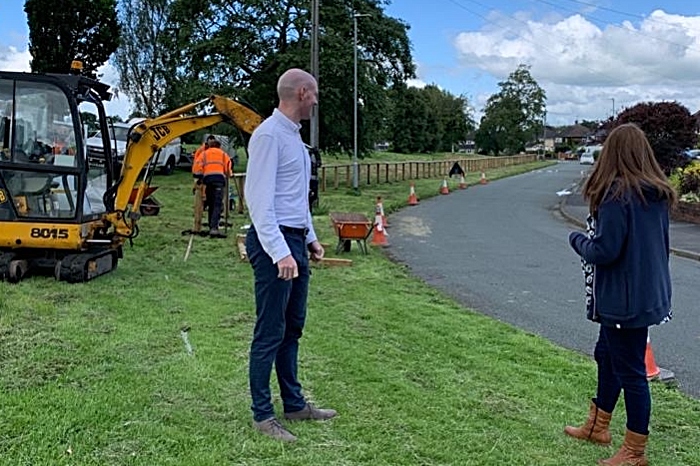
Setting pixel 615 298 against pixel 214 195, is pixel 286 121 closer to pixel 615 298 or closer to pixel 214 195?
pixel 615 298

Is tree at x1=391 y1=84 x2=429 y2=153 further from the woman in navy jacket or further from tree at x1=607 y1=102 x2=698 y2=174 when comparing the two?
the woman in navy jacket

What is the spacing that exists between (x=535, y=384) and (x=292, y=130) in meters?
2.86

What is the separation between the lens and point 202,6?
106 ft

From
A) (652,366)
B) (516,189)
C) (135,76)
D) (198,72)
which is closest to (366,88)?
(198,72)

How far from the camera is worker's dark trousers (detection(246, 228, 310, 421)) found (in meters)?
4.19

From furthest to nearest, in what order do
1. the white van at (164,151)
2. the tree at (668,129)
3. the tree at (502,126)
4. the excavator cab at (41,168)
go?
1. the tree at (502,126)
2. the white van at (164,151)
3. the tree at (668,129)
4. the excavator cab at (41,168)

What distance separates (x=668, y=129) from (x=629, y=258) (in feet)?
74.6

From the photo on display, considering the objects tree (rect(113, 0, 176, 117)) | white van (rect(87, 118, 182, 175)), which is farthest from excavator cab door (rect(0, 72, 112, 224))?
tree (rect(113, 0, 176, 117))

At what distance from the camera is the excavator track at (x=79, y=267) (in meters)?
9.39

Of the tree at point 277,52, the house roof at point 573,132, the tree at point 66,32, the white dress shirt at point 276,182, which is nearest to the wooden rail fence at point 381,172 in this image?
the tree at point 277,52

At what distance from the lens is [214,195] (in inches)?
606

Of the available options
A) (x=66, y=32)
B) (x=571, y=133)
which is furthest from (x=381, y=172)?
(x=571, y=133)

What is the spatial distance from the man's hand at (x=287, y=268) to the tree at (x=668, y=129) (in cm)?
2274

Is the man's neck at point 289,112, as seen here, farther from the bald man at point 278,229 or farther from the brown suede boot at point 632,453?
the brown suede boot at point 632,453
